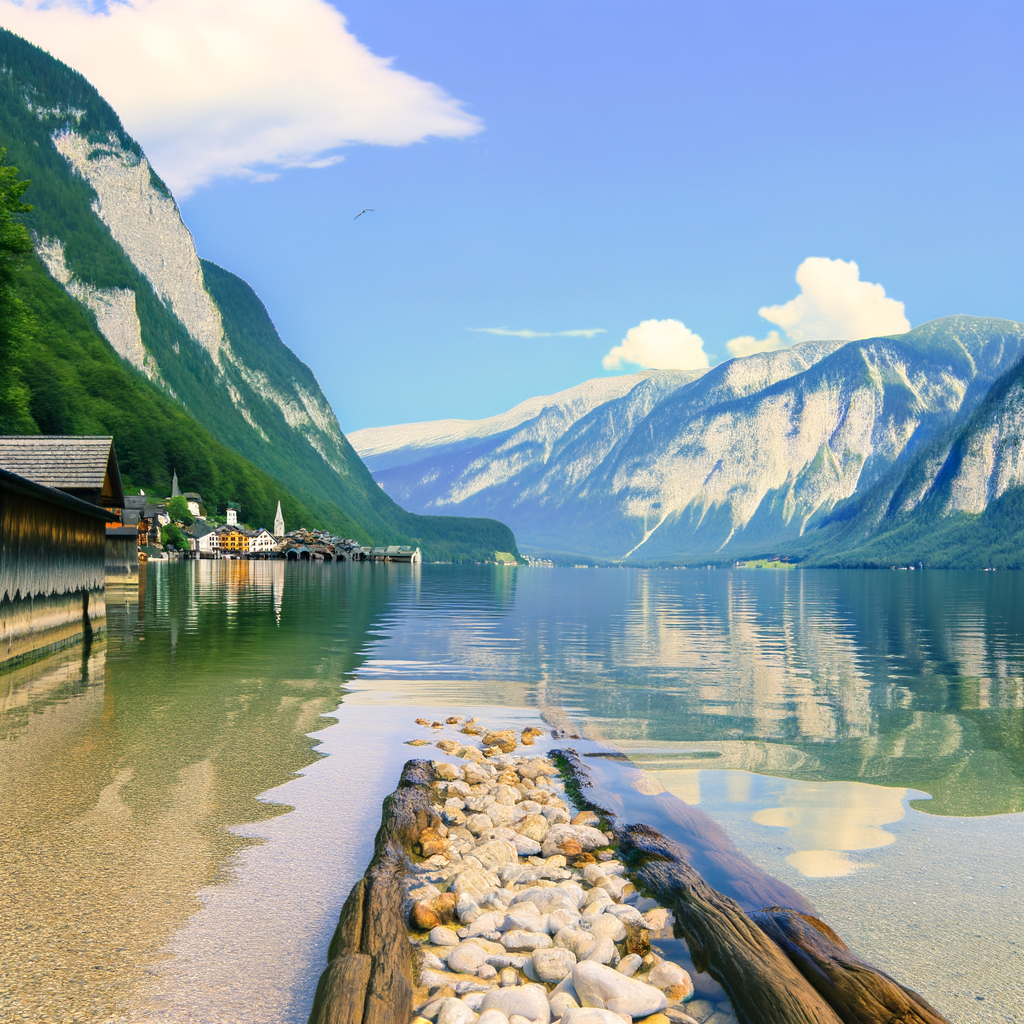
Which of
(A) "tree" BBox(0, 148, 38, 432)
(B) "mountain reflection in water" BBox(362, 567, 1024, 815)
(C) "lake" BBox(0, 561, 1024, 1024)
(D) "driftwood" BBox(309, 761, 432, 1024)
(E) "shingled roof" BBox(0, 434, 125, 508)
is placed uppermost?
(A) "tree" BBox(0, 148, 38, 432)

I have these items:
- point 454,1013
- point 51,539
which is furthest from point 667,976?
point 51,539

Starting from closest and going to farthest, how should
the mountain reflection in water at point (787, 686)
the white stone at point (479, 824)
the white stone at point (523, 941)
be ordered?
the white stone at point (523, 941) < the white stone at point (479, 824) < the mountain reflection in water at point (787, 686)

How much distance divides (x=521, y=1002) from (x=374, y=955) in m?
1.55

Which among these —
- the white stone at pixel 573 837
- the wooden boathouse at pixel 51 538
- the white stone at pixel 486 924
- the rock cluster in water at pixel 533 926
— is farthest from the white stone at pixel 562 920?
the wooden boathouse at pixel 51 538

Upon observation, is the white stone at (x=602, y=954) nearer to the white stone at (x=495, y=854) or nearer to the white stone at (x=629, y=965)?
the white stone at (x=629, y=965)

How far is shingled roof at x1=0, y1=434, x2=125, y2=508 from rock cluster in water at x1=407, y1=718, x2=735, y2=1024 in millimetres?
26537

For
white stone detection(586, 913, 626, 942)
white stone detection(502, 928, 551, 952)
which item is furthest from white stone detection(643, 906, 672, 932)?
white stone detection(502, 928, 551, 952)

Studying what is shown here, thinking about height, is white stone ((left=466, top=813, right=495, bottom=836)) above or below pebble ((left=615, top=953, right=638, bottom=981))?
below

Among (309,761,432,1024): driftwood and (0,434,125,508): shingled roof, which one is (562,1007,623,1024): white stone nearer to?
(309,761,432,1024): driftwood

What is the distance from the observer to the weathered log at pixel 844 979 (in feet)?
23.5

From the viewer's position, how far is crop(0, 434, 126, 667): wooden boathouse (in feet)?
83.3

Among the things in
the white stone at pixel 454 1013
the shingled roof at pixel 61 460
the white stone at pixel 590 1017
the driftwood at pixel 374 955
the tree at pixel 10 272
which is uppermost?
the tree at pixel 10 272

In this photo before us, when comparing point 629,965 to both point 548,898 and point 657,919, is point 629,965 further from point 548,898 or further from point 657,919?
point 548,898

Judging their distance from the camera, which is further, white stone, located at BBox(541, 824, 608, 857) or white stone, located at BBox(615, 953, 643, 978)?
white stone, located at BBox(541, 824, 608, 857)
